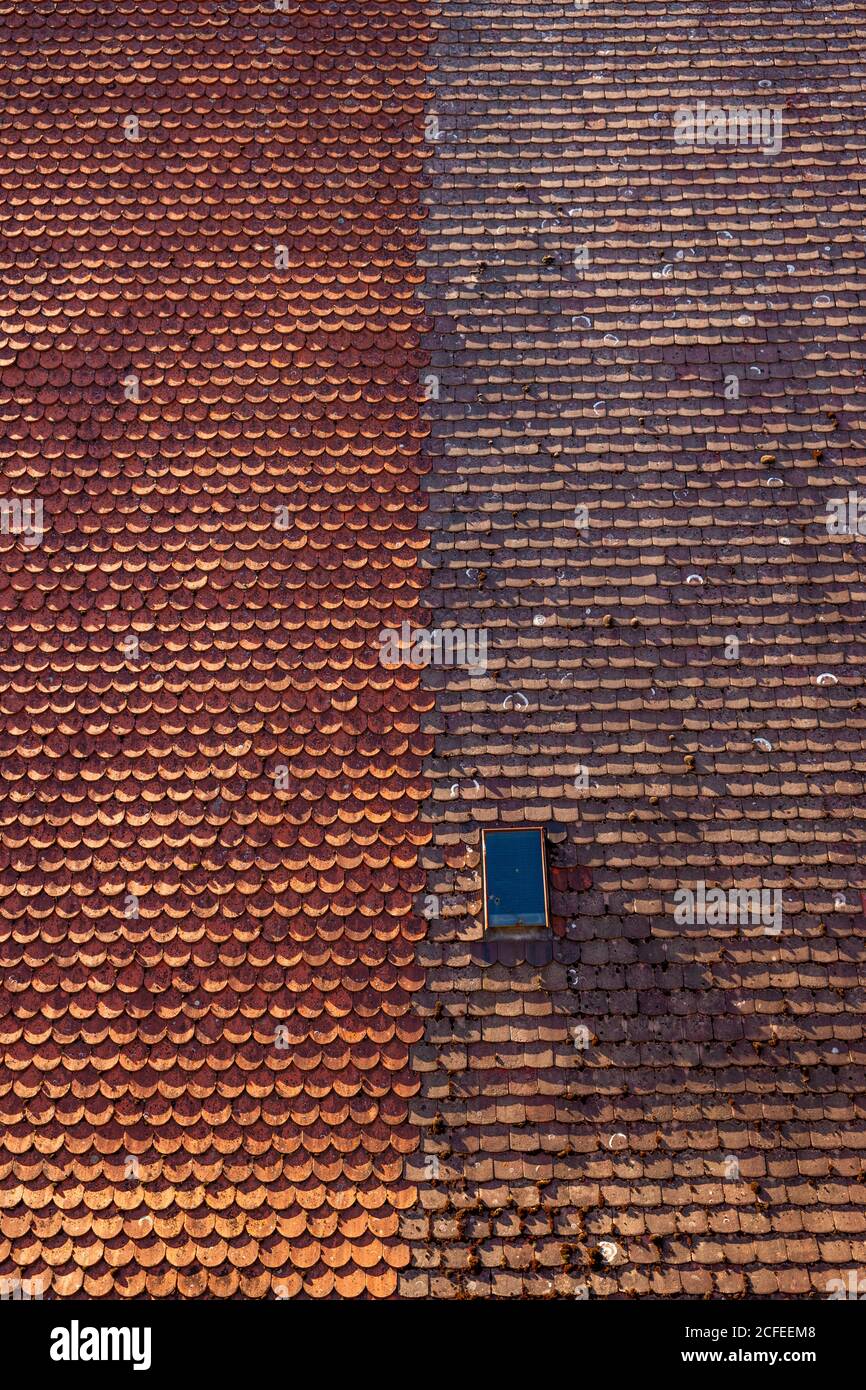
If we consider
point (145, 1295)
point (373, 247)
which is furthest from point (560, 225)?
point (145, 1295)

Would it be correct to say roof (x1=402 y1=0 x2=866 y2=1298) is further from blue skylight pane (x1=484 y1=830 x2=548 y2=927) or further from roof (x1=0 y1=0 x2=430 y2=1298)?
roof (x1=0 y1=0 x2=430 y2=1298)

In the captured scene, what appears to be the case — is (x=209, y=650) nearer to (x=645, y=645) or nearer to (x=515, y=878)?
(x=515, y=878)

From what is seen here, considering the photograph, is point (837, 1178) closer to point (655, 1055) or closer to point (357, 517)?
point (655, 1055)

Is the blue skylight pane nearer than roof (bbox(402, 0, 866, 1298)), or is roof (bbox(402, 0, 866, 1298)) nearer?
roof (bbox(402, 0, 866, 1298))

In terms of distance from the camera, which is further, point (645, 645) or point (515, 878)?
point (645, 645)

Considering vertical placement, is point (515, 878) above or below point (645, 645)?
below

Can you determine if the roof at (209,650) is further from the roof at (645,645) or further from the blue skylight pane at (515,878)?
the blue skylight pane at (515,878)

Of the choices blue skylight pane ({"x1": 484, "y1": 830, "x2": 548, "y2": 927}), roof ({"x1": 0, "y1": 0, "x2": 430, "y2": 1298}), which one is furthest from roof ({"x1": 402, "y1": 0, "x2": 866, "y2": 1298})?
roof ({"x1": 0, "y1": 0, "x2": 430, "y2": 1298})

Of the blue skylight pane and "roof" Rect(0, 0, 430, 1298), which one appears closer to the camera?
"roof" Rect(0, 0, 430, 1298)

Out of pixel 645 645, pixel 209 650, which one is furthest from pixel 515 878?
pixel 209 650

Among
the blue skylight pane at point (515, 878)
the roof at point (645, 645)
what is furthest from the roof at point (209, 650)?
the blue skylight pane at point (515, 878)

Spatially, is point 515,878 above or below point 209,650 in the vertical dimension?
below
